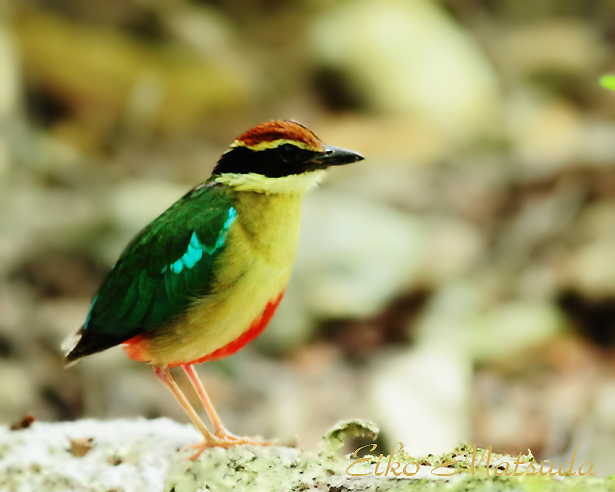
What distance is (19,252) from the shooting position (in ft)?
22.2

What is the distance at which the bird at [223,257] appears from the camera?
9.19ft

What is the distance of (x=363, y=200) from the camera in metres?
8.05

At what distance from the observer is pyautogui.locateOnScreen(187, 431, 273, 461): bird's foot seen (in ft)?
9.75

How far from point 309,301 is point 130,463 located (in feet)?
11.1

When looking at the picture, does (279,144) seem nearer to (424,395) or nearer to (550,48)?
(424,395)

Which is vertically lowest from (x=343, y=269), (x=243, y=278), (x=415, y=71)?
(x=243, y=278)

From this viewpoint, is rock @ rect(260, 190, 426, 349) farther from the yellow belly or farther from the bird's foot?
the yellow belly

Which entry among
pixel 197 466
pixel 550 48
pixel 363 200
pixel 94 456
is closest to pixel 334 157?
pixel 197 466

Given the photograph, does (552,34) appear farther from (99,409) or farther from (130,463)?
(130,463)

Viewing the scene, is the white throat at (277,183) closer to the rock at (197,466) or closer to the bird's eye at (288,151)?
the bird's eye at (288,151)

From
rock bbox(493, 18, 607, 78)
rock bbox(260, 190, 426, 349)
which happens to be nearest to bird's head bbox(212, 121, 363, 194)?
rock bbox(260, 190, 426, 349)

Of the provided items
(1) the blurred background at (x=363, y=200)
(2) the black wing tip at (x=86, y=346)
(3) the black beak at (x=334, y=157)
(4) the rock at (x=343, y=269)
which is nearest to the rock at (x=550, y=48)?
(1) the blurred background at (x=363, y=200)

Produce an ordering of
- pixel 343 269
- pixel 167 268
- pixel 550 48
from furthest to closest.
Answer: pixel 550 48, pixel 343 269, pixel 167 268

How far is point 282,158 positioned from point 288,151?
3cm
